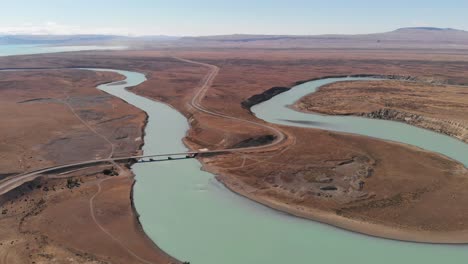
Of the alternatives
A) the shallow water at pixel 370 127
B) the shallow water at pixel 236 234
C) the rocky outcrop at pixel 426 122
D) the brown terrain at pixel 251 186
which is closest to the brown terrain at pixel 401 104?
the rocky outcrop at pixel 426 122

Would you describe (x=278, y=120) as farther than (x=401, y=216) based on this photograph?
Yes

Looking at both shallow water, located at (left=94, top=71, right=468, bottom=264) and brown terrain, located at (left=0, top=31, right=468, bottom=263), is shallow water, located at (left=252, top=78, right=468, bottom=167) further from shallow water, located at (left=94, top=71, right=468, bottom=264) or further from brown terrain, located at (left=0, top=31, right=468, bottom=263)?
shallow water, located at (left=94, top=71, right=468, bottom=264)

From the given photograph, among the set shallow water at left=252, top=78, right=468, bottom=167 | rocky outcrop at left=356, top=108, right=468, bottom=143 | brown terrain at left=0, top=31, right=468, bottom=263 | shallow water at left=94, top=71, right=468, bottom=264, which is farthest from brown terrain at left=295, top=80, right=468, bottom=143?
shallow water at left=94, top=71, right=468, bottom=264

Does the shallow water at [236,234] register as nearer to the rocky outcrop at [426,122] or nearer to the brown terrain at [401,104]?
the rocky outcrop at [426,122]

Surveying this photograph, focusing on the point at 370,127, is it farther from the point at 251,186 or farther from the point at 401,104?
the point at 251,186

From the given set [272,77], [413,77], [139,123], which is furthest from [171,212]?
[413,77]

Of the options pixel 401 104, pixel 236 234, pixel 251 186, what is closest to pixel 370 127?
pixel 401 104

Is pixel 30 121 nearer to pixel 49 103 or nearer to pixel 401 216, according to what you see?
pixel 49 103

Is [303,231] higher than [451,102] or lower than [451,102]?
lower

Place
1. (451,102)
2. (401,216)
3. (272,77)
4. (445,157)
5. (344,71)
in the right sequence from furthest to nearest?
1. (344,71)
2. (272,77)
3. (451,102)
4. (445,157)
5. (401,216)
